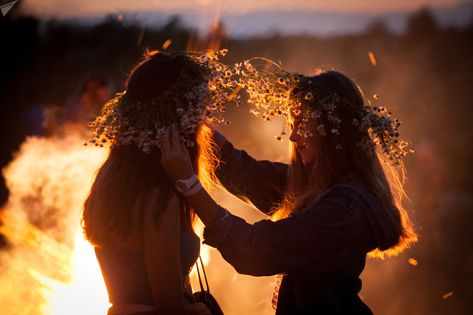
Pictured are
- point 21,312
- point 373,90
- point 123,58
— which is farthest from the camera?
point 373,90

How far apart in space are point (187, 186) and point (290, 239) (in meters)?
0.73

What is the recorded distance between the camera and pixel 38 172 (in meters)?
11.2

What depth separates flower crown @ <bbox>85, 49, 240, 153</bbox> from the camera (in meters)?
3.38

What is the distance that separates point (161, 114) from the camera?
134 inches

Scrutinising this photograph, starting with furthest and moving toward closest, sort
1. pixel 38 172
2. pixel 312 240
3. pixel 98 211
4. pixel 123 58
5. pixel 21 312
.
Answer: pixel 123 58 → pixel 38 172 → pixel 21 312 → pixel 312 240 → pixel 98 211

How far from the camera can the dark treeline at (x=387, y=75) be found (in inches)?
519

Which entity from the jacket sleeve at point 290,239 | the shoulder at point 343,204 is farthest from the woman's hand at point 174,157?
the shoulder at point 343,204

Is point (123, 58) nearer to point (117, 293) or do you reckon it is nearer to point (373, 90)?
point (373, 90)

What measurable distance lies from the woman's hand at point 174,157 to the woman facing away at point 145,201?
5cm

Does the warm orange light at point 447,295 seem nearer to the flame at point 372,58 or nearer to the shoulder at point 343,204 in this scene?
the shoulder at point 343,204

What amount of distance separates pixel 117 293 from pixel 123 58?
43.3 ft

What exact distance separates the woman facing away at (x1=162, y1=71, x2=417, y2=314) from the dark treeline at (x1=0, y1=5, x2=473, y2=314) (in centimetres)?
780

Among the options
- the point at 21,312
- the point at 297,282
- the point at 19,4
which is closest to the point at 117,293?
the point at 297,282

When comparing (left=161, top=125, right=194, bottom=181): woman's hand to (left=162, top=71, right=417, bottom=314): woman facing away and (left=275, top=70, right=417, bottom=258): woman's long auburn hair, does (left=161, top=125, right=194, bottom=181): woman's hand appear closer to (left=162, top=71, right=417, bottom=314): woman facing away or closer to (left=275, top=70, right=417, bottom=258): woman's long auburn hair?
(left=162, top=71, right=417, bottom=314): woman facing away
